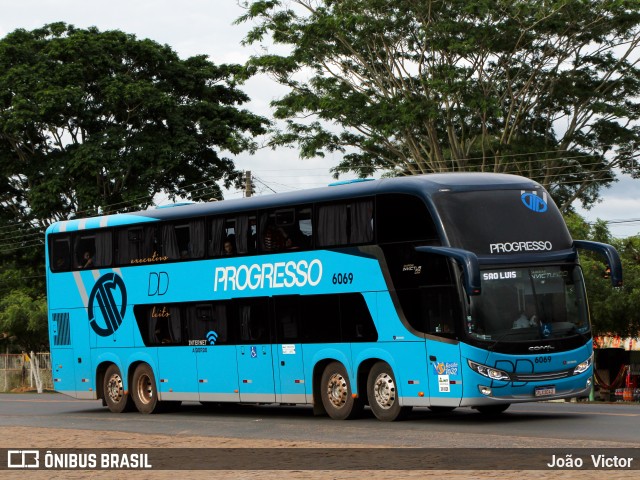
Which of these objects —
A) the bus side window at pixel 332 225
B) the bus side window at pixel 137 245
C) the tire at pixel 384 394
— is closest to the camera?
the tire at pixel 384 394

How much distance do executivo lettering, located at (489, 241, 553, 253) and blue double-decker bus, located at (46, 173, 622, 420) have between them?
0.07ft

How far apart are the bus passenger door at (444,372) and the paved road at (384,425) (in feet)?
1.44

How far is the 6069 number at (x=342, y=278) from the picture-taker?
21953 millimetres

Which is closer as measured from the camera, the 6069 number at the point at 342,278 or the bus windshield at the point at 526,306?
the bus windshield at the point at 526,306

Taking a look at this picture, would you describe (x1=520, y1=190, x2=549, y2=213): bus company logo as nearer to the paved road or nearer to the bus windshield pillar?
the bus windshield pillar

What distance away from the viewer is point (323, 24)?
42000 millimetres

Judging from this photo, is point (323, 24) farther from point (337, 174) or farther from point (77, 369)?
point (77, 369)

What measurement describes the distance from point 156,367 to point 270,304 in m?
4.08

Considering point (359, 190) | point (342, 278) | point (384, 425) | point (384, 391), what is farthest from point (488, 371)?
point (359, 190)

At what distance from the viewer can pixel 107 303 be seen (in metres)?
27.4

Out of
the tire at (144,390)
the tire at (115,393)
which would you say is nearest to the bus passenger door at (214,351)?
the tire at (144,390)

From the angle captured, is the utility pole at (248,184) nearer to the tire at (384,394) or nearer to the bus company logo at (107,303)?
the bus company logo at (107,303)

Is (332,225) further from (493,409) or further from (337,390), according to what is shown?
(493,409)

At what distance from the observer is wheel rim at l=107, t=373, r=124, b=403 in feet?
91.4
